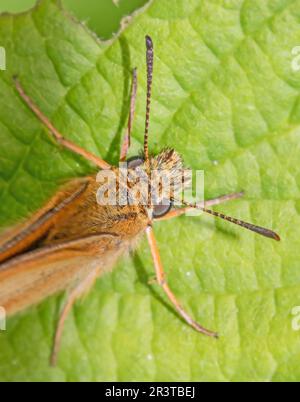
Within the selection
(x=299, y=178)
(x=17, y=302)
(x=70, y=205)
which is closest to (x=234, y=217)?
(x=299, y=178)

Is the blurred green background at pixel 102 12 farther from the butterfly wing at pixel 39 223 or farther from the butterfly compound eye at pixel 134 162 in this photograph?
the butterfly wing at pixel 39 223

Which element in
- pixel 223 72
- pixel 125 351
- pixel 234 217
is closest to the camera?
pixel 223 72

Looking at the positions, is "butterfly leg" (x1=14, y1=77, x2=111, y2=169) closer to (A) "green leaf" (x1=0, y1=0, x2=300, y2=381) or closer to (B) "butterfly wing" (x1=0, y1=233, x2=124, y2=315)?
(A) "green leaf" (x1=0, y1=0, x2=300, y2=381)

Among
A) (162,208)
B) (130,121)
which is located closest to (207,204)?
(162,208)

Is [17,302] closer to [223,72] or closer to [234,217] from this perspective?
[234,217]

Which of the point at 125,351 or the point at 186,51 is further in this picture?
the point at 125,351

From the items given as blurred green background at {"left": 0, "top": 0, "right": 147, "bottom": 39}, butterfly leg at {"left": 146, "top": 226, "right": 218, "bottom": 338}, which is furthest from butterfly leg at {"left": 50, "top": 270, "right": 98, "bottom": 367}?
blurred green background at {"left": 0, "top": 0, "right": 147, "bottom": 39}
